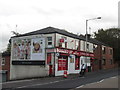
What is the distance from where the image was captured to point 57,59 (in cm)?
2775

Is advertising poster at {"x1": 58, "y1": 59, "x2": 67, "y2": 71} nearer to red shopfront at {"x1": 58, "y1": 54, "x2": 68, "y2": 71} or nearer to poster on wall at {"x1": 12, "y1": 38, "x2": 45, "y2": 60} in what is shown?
red shopfront at {"x1": 58, "y1": 54, "x2": 68, "y2": 71}

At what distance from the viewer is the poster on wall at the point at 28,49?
29042mm

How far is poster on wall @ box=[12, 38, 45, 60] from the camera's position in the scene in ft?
95.3

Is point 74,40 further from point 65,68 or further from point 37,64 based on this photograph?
point 37,64

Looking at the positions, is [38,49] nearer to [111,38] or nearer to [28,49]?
[28,49]

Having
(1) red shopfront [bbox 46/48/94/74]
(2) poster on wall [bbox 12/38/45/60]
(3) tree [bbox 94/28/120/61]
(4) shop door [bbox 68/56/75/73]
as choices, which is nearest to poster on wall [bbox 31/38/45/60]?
(2) poster on wall [bbox 12/38/45/60]

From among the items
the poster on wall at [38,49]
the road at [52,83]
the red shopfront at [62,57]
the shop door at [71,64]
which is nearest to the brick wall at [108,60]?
the red shopfront at [62,57]

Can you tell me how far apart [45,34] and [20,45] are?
5537 millimetres

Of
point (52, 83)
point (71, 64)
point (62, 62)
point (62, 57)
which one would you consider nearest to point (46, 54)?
point (62, 57)

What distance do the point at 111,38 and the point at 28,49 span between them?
3258 cm

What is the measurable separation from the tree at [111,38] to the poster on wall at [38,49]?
31044mm

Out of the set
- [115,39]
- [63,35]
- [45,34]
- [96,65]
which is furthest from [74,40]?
[115,39]

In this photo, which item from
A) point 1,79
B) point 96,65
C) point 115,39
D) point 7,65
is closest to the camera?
point 1,79

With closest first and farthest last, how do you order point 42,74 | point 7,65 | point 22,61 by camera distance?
point 42,74 < point 22,61 < point 7,65
